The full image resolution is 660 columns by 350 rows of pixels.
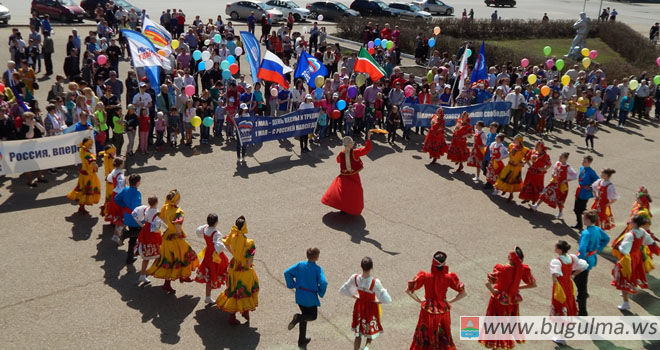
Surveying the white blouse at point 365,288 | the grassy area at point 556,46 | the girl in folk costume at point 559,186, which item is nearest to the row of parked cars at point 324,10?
the grassy area at point 556,46

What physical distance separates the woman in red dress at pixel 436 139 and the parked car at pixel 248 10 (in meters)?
20.1

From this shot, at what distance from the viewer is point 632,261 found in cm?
892

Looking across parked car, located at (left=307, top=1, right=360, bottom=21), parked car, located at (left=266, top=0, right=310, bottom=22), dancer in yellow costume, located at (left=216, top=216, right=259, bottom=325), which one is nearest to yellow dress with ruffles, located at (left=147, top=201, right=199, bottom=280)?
dancer in yellow costume, located at (left=216, top=216, right=259, bottom=325)

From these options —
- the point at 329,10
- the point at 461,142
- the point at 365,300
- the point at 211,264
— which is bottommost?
the point at 211,264

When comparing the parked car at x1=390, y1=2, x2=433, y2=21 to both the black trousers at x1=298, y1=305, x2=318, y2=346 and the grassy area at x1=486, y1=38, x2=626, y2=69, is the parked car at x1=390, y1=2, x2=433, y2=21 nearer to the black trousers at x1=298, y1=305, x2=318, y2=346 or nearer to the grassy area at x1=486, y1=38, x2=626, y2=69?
the grassy area at x1=486, y1=38, x2=626, y2=69

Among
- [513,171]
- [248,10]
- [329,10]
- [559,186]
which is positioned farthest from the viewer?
[329,10]

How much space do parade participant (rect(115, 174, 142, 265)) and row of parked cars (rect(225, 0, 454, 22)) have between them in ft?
77.4

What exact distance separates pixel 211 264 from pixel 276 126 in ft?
24.7

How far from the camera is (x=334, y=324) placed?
8.18 metres

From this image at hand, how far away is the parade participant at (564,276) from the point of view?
769 centimetres

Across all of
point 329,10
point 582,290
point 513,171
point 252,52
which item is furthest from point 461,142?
point 329,10

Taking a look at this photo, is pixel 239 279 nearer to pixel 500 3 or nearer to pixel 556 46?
pixel 556 46

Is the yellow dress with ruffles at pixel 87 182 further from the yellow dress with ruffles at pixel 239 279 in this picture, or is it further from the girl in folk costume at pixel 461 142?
the girl in folk costume at pixel 461 142

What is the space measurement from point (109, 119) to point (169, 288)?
699 cm
